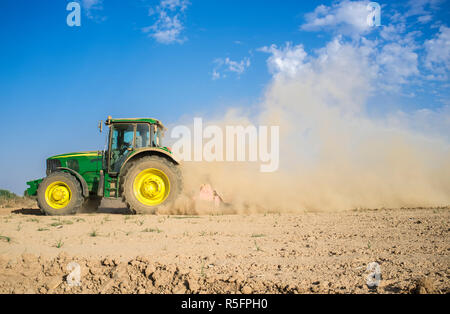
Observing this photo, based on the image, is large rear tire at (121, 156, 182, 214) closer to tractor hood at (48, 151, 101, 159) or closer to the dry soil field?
tractor hood at (48, 151, 101, 159)

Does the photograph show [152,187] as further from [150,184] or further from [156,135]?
[156,135]

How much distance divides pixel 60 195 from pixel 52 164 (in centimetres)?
158

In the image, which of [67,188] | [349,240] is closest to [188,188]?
[67,188]

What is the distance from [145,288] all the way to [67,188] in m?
6.72

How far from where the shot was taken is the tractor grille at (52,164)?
9550 millimetres

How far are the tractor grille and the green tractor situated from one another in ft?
0.71

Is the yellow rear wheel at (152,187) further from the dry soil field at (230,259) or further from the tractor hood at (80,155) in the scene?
the dry soil field at (230,259)

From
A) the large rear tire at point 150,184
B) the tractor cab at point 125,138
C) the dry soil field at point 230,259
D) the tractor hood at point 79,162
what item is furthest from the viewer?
the tractor hood at point 79,162

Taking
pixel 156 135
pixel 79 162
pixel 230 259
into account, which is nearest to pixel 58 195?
Result: pixel 79 162

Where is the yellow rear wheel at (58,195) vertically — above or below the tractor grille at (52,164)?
below

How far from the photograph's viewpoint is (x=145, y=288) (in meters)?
3.14

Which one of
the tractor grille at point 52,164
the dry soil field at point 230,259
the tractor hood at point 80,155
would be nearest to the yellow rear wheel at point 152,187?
the tractor hood at point 80,155

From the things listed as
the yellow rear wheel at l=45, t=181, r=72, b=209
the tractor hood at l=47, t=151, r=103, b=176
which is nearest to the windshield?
the tractor hood at l=47, t=151, r=103, b=176

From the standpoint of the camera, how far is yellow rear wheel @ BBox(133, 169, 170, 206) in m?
8.66
